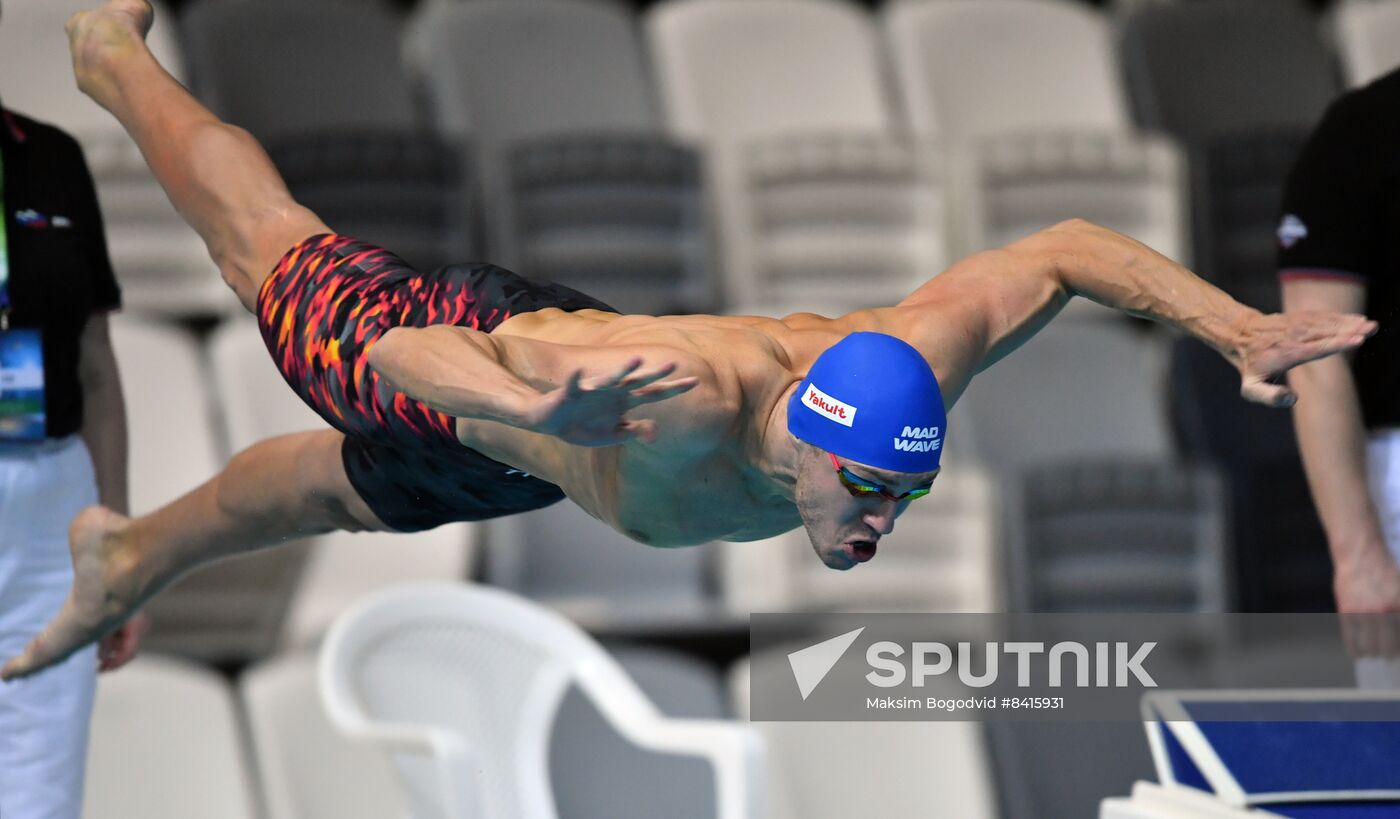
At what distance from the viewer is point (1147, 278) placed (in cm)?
313

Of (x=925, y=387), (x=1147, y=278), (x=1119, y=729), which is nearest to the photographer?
(x=925, y=387)

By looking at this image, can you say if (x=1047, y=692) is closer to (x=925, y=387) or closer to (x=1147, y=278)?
(x=1147, y=278)

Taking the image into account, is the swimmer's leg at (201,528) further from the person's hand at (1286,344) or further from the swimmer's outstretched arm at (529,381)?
the person's hand at (1286,344)

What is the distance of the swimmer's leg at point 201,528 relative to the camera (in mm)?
3453

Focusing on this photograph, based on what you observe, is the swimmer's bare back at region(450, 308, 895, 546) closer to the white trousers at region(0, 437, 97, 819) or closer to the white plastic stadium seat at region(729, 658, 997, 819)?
the white trousers at region(0, 437, 97, 819)

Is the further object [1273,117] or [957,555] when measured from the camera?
[1273,117]

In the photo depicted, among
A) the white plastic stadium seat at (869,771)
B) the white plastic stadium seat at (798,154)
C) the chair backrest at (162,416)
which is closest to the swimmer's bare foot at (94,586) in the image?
the chair backrest at (162,416)

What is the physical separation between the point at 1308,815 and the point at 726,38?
404 cm

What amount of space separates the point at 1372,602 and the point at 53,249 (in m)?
2.39

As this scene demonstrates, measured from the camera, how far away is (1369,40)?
7188 mm

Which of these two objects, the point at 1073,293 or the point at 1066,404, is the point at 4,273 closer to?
the point at 1073,293

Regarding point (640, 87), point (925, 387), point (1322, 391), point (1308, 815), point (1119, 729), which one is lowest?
point (1119, 729)

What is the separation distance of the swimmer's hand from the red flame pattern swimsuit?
635 millimetres

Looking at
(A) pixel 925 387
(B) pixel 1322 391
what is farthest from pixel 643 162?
(A) pixel 925 387
